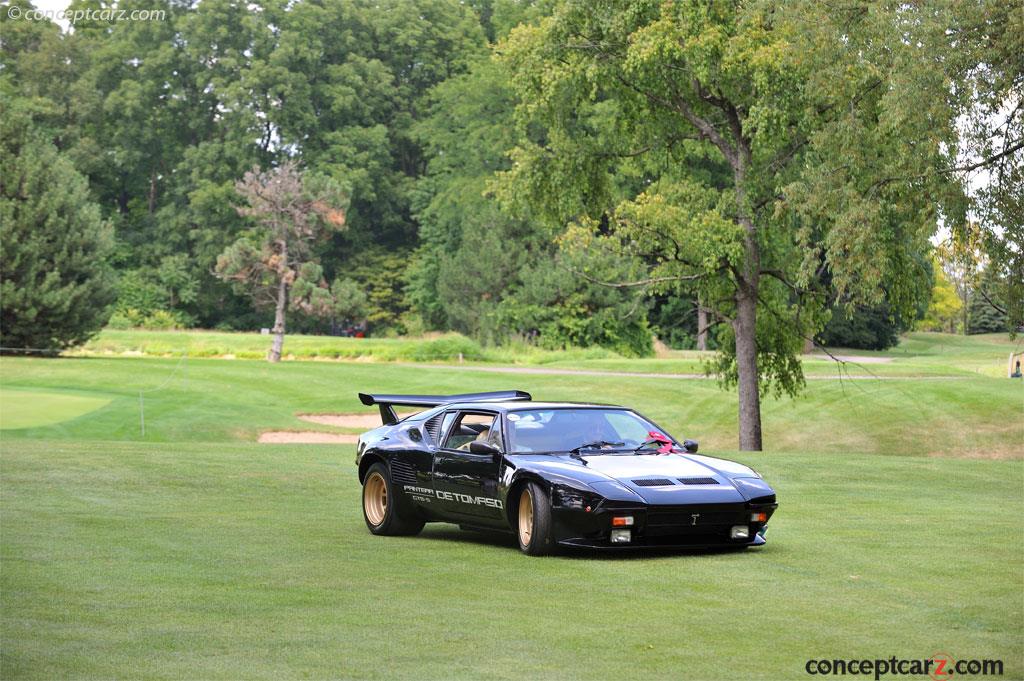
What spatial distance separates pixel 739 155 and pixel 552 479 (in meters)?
20.1

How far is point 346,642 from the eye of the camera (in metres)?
8.45

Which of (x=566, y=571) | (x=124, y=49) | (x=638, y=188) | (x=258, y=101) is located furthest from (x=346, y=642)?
(x=124, y=49)

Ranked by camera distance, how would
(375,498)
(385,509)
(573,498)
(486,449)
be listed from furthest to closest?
(375,498), (385,509), (486,449), (573,498)

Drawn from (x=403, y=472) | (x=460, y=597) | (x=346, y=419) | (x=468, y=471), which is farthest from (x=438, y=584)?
(x=346, y=419)

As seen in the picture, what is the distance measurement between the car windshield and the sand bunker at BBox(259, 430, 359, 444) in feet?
73.0

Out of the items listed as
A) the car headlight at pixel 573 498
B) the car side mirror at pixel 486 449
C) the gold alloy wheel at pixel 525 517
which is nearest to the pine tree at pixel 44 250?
the car side mirror at pixel 486 449

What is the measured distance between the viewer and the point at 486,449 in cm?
1340

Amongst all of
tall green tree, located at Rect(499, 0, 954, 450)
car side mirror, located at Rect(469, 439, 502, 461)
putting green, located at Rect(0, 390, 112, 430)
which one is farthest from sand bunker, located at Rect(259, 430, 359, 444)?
car side mirror, located at Rect(469, 439, 502, 461)

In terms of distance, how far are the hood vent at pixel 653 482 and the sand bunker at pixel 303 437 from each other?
23727mm

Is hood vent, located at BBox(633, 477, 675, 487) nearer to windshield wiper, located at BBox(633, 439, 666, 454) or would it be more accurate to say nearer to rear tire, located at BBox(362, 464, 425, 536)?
windshield wiper, located at BBox(633, 439, 666, 454)

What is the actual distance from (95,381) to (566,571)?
37.5 metres

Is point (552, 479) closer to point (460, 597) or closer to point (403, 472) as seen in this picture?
point (460, 597)

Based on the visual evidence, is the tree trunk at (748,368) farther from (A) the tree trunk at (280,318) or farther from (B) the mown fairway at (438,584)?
(A) the tree trunk at (280,318)

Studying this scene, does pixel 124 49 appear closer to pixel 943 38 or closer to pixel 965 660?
pixel 943 38
